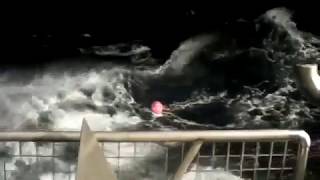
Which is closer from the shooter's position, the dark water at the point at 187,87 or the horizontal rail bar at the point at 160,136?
the horizontal rail bar at the point at 160,136

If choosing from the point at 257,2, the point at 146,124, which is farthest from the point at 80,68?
the point at 257,2

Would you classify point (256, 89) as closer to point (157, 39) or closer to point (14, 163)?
point (157, 39)

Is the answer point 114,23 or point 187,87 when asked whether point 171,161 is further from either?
point 114,23

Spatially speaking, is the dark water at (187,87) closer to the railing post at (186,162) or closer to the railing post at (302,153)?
the railing post at (302,153)

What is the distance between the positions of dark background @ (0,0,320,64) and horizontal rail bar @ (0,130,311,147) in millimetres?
6554

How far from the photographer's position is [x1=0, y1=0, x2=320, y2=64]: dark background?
840 cm

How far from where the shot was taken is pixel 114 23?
877 centimetres

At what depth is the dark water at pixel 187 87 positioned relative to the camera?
6.15 m

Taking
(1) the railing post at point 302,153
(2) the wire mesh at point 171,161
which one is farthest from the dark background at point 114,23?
(1) the railing post at point 302,153

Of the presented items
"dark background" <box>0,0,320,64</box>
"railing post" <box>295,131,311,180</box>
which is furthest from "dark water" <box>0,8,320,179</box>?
"railing post" <box>295,131,311,180</box>

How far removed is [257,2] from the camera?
29.7ft

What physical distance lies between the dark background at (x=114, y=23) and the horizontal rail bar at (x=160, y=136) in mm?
6554

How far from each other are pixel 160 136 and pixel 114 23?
23.5ft

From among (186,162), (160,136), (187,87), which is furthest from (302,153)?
(187,87)
